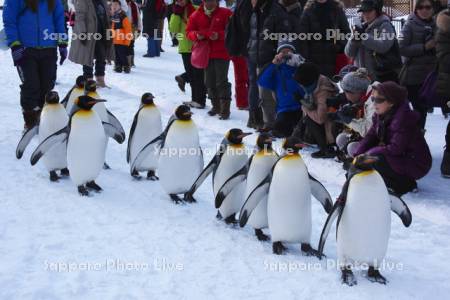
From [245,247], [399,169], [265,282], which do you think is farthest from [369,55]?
[265,282]

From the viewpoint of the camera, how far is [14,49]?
6.39 meters

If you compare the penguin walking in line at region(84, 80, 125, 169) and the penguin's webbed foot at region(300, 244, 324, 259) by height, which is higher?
the penguin walking in line at region(84, 80, 125, 169)

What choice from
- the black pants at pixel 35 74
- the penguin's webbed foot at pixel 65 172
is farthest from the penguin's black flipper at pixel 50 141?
the black pants at pixel 35 74

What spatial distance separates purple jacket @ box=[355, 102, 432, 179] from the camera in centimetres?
482

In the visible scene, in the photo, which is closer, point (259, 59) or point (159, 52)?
point (259, 59)

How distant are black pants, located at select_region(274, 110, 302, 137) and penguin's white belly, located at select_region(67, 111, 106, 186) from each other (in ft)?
7.05

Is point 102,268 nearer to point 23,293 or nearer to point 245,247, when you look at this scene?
point 23,293

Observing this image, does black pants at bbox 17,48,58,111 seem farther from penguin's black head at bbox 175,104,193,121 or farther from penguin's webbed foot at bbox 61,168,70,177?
penguin's black head at bbox 175,104,193,121

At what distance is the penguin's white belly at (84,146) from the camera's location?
199 inches

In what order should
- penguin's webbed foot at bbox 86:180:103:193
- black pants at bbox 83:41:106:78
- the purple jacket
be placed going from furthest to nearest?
black pants at bbox 83:41:106:78 < penguin's webbed foot at bbox 86:180:103:193 < the purple jacket

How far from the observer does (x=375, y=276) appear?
359 centimetres

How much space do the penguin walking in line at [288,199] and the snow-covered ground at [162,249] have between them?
0.13m

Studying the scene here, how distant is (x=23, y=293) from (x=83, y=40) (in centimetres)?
644

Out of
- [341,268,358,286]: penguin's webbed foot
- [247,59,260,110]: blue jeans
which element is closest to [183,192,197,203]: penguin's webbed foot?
[341,268,358,286]: penguin's webbed foot
